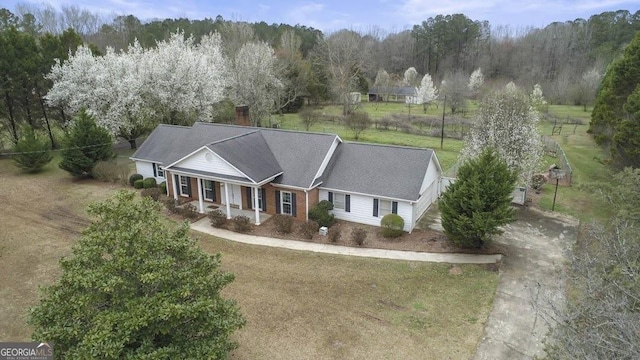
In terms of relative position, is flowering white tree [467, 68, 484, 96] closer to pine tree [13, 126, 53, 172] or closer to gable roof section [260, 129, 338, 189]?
gable roof section [260, 129, 338, 189]

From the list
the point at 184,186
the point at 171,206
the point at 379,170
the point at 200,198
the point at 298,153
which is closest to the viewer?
the point at 379,170

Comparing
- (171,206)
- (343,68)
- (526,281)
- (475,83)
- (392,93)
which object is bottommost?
(526,281)

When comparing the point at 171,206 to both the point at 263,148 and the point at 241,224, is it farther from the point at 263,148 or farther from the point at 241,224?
the point at 263,148

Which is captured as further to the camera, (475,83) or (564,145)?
(475,83)

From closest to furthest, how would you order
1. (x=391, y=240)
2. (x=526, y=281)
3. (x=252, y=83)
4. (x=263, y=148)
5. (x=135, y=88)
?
(x=526, y=281)
(x=391, y=240)
(x=263, y=148)
(x=135, y=88)
(x=252, y=83)

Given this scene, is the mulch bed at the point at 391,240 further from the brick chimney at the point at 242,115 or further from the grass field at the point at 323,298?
the brick chimney at the point at 242,115

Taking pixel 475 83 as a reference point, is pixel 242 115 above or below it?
below

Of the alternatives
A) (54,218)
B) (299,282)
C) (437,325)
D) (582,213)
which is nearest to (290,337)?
(299,282)


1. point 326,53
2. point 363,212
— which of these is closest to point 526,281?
point 363,212
